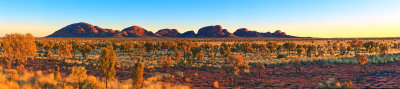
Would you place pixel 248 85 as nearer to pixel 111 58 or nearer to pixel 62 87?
pixel 111 58

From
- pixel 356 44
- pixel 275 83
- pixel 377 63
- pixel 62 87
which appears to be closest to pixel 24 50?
pixel 62 87

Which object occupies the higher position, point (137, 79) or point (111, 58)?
point (111, 58)

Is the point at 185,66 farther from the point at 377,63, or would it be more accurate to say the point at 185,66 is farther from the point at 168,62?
the point at 377,63

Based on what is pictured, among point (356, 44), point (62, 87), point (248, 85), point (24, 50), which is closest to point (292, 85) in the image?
point (248, 85)

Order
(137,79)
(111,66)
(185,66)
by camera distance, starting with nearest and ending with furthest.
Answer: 1. (137,79)
2. (111,66)
3. (185,66)

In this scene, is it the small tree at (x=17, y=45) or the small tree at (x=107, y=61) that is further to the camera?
the small tree at (x=17, y=45)

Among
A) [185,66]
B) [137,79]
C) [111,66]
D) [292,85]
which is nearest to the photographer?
[137,79]

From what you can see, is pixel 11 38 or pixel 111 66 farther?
pixel 11 38

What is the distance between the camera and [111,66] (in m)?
14.2

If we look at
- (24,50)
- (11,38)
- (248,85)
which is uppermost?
(11,38)

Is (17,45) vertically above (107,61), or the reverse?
(17,45)

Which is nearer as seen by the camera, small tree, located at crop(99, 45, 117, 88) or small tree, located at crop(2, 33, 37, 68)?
small tree, located at crop(99, 45, 117, 88)

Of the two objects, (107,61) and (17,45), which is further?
(17,45)

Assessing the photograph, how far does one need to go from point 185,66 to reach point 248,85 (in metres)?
12.5
